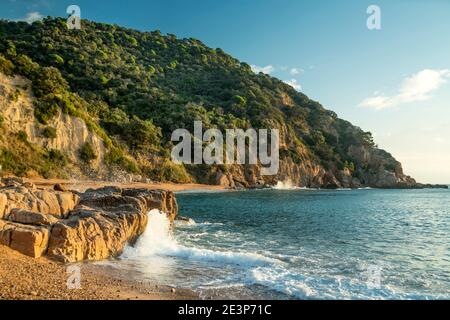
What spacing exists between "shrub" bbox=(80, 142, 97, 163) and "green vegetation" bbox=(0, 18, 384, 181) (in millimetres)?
185

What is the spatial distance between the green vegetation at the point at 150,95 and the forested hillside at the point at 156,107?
0.79ft

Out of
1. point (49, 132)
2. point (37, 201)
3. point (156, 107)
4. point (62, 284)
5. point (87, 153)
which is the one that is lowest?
point (62, 284)

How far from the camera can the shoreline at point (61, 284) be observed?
941 centimetres

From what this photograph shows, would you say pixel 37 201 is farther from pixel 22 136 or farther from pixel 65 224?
pixel 22 136

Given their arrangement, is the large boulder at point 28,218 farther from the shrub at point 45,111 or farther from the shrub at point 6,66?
the shrub at point 6,66

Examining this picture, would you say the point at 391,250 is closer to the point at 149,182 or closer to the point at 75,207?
the point at 75,207

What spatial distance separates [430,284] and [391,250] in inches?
246

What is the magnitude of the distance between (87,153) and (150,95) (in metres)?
31.8

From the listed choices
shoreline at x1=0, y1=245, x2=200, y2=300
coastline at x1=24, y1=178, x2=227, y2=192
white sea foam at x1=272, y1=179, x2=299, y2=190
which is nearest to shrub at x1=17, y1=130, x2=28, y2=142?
coastline at x1=24, y1=178, x2=227, y2=192

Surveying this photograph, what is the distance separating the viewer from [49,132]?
47.5 m

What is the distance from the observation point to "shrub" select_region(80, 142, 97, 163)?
51656 millimetres

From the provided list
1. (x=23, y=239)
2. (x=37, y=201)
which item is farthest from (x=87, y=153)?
(x=23, y=239)

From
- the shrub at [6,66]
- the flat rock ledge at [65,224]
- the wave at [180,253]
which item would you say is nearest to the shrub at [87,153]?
the shrub at [6,66]

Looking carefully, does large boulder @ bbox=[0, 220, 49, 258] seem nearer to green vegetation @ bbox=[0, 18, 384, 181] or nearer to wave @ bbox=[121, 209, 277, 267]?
wave @ bbox=[121, 209, 277, 267]
